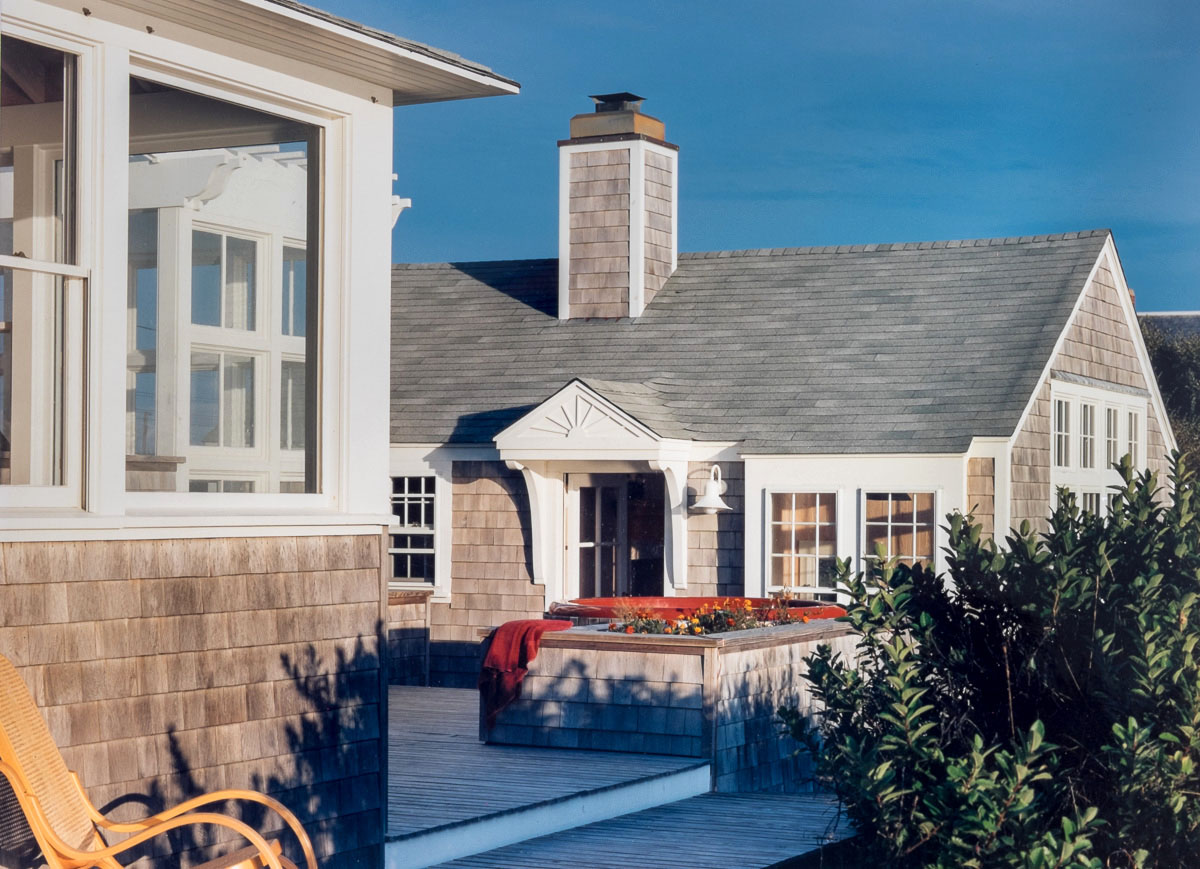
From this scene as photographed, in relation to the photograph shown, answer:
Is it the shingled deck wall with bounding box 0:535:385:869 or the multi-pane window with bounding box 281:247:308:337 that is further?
the multi-pane window with bounding box 281:247:308:337

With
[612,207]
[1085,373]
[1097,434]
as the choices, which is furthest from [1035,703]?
[612,207]

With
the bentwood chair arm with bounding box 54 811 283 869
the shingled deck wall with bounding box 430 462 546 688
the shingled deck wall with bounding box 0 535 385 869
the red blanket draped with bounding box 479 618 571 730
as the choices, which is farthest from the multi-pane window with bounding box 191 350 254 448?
the shingled deck wall with bounding box 430 462 546 688

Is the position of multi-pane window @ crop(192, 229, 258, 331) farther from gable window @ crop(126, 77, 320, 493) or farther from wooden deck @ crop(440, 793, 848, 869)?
wooden deck @ crop(440, 793, 848, 869)

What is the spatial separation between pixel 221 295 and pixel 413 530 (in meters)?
9.43

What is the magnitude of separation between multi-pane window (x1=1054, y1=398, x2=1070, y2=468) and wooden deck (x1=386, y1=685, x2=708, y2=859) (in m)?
6.83

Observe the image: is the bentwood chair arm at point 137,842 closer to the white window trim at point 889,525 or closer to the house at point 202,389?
the house at point 202,389

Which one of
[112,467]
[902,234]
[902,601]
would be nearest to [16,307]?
[112,467]

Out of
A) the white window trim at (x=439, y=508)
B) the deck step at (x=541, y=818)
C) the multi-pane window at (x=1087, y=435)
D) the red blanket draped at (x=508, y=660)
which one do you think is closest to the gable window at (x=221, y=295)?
the deck step at (x=541, y=818)

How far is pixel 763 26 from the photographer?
22.8ft

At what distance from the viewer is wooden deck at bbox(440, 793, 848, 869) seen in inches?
279

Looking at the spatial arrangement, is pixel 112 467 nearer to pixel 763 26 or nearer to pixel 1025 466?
pixel 763 26

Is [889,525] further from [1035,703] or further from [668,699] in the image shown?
[1035,703]

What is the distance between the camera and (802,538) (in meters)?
13.9

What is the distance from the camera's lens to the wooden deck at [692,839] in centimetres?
709
